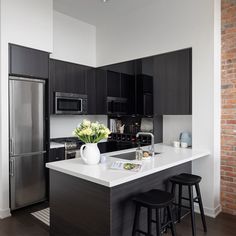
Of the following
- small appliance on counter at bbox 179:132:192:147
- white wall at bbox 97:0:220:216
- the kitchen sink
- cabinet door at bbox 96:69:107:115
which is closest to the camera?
the kitchen sink

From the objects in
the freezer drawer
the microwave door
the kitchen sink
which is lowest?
the freezer drawer

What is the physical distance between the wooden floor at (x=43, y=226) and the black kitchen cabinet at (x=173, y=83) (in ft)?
5.09

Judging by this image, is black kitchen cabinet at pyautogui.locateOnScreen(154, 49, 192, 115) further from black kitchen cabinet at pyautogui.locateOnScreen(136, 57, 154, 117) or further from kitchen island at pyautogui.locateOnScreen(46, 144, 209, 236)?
kitchen island at pyautogui.locateOnScreen(46, 144, 209, 236)

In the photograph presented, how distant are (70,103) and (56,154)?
0.98 meters

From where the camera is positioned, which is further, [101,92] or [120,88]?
[101,92]

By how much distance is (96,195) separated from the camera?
2.03 m

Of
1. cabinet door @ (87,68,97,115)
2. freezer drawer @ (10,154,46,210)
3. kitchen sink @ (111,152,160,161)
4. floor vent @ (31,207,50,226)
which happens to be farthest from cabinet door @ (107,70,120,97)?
floor vent @ (31,207,50,226)

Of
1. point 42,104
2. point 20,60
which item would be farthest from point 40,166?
point 20,60

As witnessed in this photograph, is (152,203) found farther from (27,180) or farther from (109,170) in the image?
(27,180)

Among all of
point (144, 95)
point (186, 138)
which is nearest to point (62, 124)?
point (144, 95)

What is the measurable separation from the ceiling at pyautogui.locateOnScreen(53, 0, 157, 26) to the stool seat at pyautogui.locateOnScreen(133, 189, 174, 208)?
3174mm

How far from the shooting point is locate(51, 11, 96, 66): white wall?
14.1ft

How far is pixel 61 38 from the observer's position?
438 cm

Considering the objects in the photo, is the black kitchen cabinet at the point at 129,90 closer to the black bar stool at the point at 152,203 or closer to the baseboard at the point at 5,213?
the black bar stool at the point at 152,203
